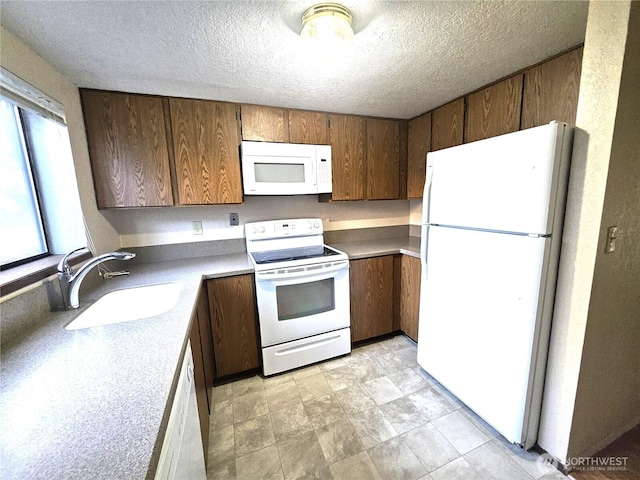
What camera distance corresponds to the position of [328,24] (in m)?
1.05

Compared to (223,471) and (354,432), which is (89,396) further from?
(354,432)

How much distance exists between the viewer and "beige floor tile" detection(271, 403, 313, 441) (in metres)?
1.54

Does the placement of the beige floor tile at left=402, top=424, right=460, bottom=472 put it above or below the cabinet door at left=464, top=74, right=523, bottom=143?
below

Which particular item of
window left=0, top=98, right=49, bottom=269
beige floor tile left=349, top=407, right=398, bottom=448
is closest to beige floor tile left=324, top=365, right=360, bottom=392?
beige floor tile left=349, top=407, right=398, bottom=448

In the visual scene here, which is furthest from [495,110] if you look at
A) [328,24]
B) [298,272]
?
[298,272]

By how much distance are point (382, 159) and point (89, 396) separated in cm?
251

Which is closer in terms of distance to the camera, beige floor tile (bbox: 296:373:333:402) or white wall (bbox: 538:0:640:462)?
white wall (bbox: 538:0:640:462)

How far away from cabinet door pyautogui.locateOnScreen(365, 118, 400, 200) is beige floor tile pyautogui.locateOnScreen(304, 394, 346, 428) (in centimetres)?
174

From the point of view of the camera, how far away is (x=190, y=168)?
76.0 inches

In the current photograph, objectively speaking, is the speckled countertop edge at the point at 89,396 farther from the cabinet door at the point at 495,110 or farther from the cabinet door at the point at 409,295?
the cabinet door at the point at 495,110

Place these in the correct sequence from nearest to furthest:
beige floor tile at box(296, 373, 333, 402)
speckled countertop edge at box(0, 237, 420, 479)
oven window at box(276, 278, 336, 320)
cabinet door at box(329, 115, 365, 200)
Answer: speckled countertop edge at box(0, 237, 420, 479), beige floor tile at box(296, 373, 333, 402), oven window at box(276, 278, 336, 320), cabinet door at box(329, 115, 365, 200)

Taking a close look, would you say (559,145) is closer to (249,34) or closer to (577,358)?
(577,358)

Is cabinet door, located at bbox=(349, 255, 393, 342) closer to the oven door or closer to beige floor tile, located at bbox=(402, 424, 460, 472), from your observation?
the oven door

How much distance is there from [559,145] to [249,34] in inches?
57.4
